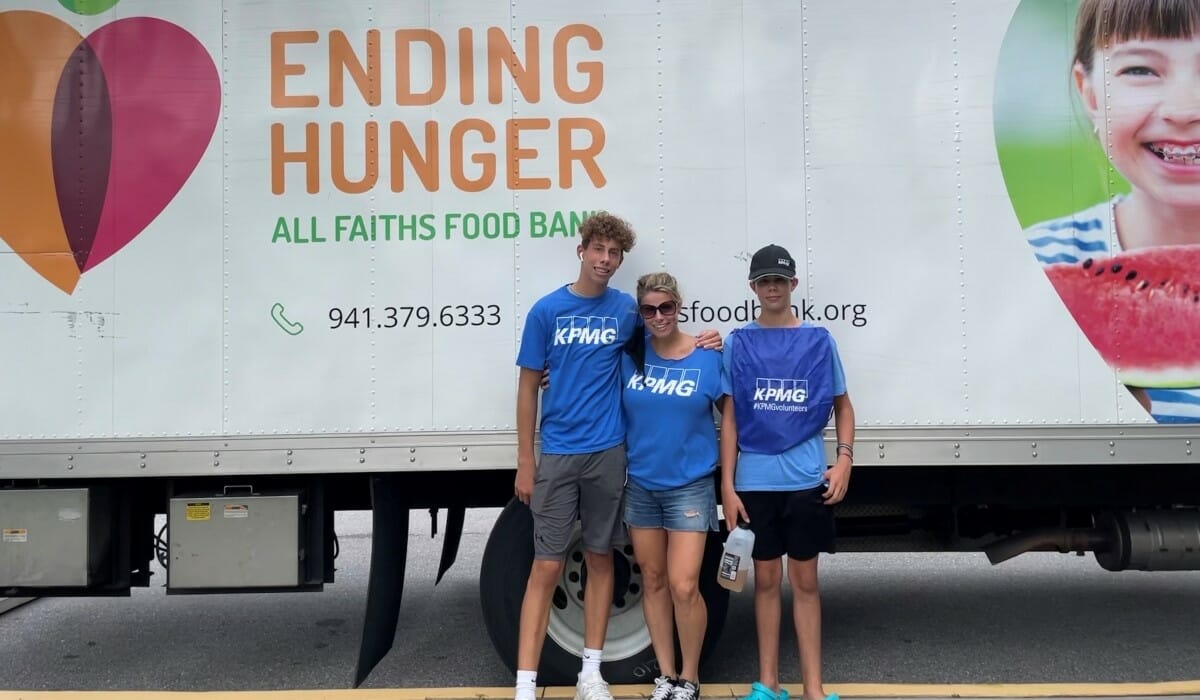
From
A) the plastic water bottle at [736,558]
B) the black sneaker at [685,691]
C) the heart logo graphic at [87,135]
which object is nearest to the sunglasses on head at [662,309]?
the plastic water bottle at [736,558]

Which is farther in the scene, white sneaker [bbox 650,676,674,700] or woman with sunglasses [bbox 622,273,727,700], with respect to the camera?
white sneaker [bbox 650,676,674,700]

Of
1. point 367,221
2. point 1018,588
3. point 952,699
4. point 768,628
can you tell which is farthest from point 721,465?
point 1018,588

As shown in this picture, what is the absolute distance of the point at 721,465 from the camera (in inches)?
132

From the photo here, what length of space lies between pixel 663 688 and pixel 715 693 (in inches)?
14.9

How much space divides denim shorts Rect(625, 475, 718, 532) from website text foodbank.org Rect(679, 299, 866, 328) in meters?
0.67

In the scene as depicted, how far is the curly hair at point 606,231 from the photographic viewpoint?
10.3ft

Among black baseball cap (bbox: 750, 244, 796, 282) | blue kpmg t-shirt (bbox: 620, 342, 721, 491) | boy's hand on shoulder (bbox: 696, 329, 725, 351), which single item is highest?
black baseball cap (bbox: 750, 244, 796, 282)

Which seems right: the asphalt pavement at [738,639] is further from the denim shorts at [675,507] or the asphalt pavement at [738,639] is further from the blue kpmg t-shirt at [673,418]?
the blue kpmg t-shirt at [673,418]

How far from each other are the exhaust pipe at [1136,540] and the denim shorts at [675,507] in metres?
1.83

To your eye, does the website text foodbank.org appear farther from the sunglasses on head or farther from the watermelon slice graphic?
the watermelon slice graphic

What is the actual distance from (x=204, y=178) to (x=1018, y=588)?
18.3 feet

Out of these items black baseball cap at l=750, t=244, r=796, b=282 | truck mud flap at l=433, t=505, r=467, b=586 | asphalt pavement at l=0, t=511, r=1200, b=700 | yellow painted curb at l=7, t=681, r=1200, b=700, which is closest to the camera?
black baseball cap at l=750, t=244, r=796, b=282

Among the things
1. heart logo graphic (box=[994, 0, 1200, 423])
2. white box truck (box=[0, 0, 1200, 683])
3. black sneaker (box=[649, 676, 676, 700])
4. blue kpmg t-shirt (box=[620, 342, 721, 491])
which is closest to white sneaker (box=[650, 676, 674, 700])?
black sneaker (box=[649, 676, 676, 700])

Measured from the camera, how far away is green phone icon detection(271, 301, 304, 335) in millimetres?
3377
